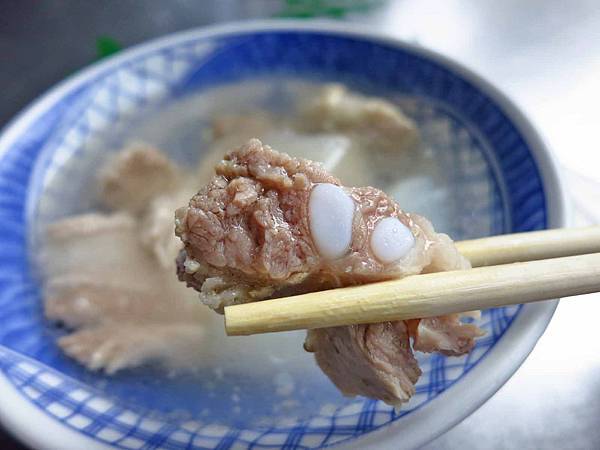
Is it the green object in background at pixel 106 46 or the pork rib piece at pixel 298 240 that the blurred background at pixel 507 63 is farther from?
the pork rib piece at pixel 298 240

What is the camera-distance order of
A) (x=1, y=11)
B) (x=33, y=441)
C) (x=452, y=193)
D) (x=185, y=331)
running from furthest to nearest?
1. (x=1, y=11)
2. (x=452, y=193)
3. (x=185, y=331)
4. (x=33, y=441)

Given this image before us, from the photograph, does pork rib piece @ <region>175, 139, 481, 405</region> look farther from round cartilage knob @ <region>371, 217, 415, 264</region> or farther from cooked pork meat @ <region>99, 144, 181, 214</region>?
cooked pork meat @ <region>99, 144, 181, 214</region>

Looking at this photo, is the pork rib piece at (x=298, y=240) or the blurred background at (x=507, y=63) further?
the blurred background at (x=507, y=63)

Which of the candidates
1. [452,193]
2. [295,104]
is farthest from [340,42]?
[452,193]

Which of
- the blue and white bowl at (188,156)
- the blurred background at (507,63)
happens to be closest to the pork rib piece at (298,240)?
the blue and white bowl at (188,156)

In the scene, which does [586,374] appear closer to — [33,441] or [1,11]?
[33,441]

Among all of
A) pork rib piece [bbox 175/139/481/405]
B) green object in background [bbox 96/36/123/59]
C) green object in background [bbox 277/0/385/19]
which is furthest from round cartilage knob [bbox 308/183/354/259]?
green object in background [bbox 96/36/123/59]

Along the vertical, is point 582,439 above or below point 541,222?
below
